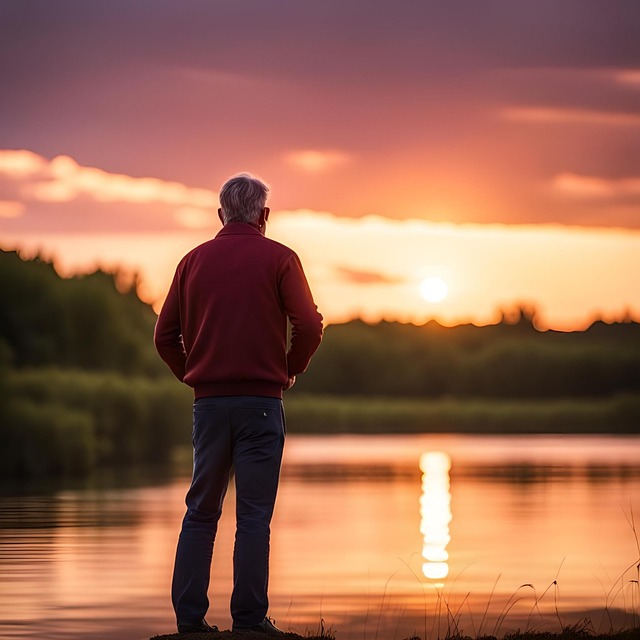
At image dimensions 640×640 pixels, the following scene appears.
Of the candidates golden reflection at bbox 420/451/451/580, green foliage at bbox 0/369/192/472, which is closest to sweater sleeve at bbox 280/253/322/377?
golden reflection at bbox 420/451/451/580

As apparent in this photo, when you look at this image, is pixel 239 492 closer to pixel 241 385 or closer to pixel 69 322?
pixel 241 385

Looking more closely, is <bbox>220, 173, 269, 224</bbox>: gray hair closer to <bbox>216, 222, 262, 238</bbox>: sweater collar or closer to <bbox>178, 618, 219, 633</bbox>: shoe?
<bbox>216, 222, 262, 238</bbox>: sweater collar

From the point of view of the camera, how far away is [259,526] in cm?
600

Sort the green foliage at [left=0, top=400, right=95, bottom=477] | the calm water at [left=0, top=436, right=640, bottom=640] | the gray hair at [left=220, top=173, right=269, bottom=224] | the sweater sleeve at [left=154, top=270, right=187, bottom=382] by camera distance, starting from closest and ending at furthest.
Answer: the gray hair at [left=220, top=173, right=269, bottom=224]
the sweater sleeve at [left=154, top=270, right=187, bottom=382]
the calm water at [left=0, top=436, right=640, bottom=640]
the green foliage at [left=0, top=400, right=95, bottom=477]

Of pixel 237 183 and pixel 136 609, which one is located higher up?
pixel 237 183

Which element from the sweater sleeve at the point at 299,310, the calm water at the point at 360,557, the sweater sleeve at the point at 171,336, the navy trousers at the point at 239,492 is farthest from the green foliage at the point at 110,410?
the sweater sleeve at the point at 299,310

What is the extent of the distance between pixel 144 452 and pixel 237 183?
77.2 feet

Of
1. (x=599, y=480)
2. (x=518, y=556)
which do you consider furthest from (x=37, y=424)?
(x=518, y=556)

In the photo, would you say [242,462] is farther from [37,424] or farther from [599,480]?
[37,424]

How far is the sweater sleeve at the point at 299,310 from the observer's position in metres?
6.04

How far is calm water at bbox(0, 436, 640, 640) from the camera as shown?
25.4 feet

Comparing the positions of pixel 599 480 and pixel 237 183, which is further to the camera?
pixel 599 480

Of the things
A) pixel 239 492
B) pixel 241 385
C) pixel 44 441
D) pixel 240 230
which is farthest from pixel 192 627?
pixel 44 441

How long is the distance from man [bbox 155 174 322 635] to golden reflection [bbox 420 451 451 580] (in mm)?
3938
